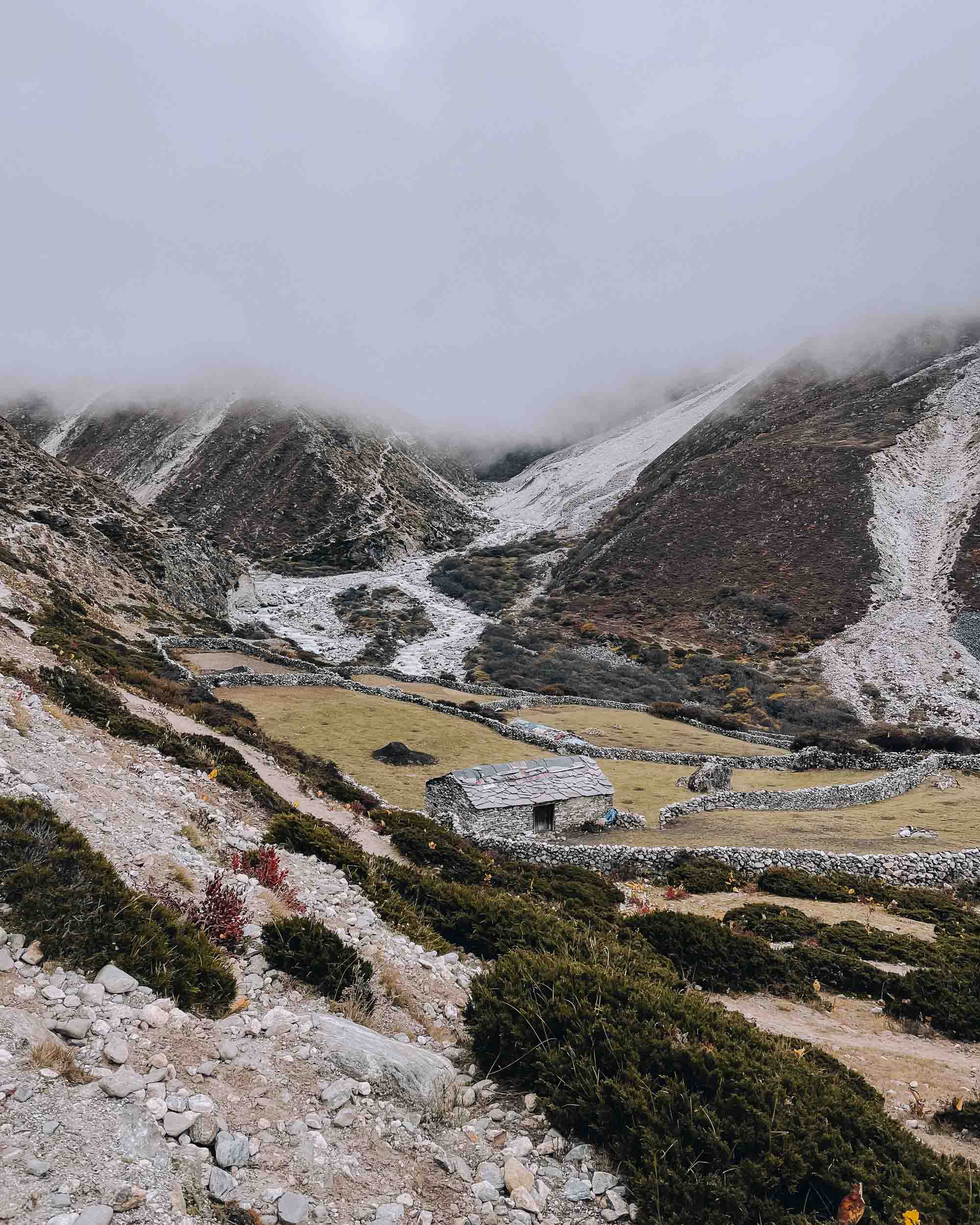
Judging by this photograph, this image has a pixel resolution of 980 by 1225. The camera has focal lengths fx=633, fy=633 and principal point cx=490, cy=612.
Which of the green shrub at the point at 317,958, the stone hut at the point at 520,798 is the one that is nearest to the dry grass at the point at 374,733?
the stone hut at the point at 520,798

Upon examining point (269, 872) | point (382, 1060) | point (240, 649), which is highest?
point (382, 1060)

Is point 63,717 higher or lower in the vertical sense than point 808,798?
higher

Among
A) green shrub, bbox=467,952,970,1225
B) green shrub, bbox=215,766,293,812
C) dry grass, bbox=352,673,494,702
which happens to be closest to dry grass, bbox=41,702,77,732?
green shrub, bbox=215,766,293,812

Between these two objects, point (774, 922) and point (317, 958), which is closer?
point (317, 958)

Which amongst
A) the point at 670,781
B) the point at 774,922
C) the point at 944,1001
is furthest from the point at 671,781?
the point at 944,1001

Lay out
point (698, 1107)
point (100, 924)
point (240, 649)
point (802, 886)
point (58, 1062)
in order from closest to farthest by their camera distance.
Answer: point (58, 1062) → point (698, 1107) → point (100, 924) → point (802, 886) → point (240, 649)

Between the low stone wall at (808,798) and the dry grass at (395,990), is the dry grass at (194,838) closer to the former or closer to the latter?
the dry grass at (395,990)

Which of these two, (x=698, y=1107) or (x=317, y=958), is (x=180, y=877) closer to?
(x=317, y=958)
